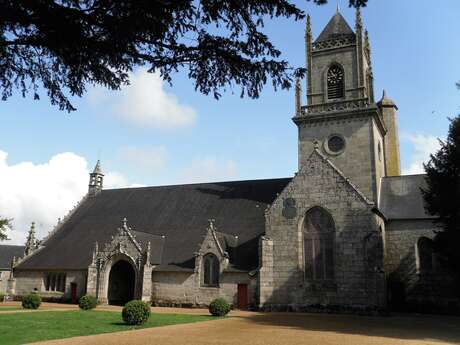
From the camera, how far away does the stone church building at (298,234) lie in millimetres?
27250

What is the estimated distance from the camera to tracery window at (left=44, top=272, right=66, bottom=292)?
35.2 meters

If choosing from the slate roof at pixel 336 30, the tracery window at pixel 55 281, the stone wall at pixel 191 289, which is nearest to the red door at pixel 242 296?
the stone wall at pixel 191 289

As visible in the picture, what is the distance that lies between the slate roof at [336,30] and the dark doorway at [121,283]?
74.4 ft

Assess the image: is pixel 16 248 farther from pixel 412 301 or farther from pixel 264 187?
pixel 412 301

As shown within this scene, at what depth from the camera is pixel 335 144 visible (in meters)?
32.8

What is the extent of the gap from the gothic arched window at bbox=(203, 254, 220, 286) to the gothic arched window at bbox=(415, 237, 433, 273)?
508 inches

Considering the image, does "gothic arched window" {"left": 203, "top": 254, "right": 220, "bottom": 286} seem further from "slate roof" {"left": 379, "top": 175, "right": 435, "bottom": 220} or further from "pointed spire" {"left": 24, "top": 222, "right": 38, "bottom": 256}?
"pointed spire" {"left": 24, "top": 222, "right": 38, "bottom": 256}

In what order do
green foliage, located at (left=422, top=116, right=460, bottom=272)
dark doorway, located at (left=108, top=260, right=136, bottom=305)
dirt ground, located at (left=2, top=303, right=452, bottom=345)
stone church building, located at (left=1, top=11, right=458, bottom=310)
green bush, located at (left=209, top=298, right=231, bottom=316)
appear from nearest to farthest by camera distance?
dirt ground, located at (left=2, top=303, right=452, bottom=345) → green foliage, located at (left=422, top=116, right=460, bottom=272) → green bush, located at (left=209, top=298, right=231, bottom=316) → stone church building, located at (left=1, top=11, right=458, bottom=310) → dark doorway, located at (left=108, top=260, right=136, bottom=305)

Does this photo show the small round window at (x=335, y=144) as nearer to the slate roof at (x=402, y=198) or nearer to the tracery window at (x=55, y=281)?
the slate roof at (x=402, y=198)

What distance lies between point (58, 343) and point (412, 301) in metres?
22.5

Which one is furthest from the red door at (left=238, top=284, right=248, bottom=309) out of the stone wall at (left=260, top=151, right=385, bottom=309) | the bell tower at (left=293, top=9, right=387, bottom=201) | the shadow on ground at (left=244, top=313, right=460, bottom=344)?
the bell tower at (left=293, top=9, right=387, bottom=201)

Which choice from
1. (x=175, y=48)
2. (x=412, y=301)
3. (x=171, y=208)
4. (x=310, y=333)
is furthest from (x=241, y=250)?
(x=175, y=48)

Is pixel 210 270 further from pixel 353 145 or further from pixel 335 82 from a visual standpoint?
pixel 335 82

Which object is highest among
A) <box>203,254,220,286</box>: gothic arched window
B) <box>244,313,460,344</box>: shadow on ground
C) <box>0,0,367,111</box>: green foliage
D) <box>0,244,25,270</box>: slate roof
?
<box>0,0,367,111</box>: green foliage
